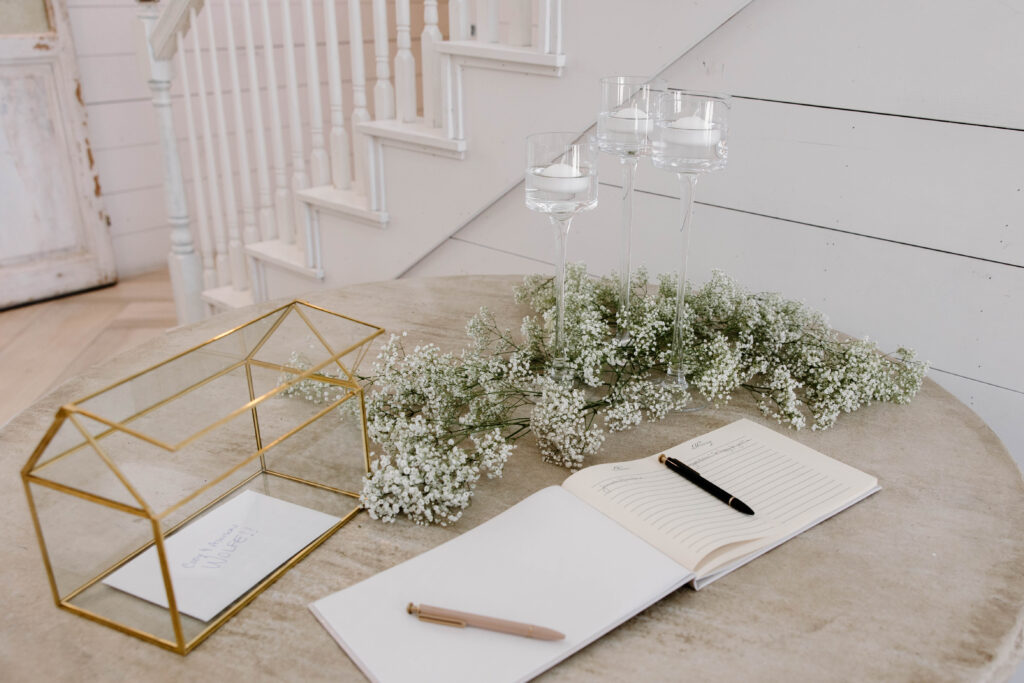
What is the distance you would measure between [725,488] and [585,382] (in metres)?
0.28

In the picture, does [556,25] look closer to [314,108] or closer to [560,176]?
[560,176]

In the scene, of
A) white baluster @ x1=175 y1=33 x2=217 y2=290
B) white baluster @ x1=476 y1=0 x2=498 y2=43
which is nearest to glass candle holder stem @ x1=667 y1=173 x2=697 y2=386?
white baluster @ x1=476 y1=0 x2=498 y2=43

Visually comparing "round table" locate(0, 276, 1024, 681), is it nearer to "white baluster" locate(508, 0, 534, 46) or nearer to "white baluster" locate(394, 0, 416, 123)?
"white baluster" locate(508, 0, 534, 46)

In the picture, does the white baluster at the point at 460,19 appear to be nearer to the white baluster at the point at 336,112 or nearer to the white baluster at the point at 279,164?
the white baluster at the point at 336,112

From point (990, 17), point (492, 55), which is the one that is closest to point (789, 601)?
point (990, 17)

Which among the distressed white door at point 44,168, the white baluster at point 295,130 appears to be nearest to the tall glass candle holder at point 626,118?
the white baluster at point 295,130

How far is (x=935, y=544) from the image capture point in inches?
31.8

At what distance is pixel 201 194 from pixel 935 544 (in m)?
2.42

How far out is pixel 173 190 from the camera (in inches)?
104


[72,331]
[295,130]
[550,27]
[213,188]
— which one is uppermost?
[550,27]

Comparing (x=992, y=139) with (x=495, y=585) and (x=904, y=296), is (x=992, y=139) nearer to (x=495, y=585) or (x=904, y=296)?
(x=904, y=296)

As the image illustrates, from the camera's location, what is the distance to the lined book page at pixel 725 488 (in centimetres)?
79

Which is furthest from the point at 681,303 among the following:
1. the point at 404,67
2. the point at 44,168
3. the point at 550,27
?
the point at 44,168

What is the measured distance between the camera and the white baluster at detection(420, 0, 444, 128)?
5.99 ft
